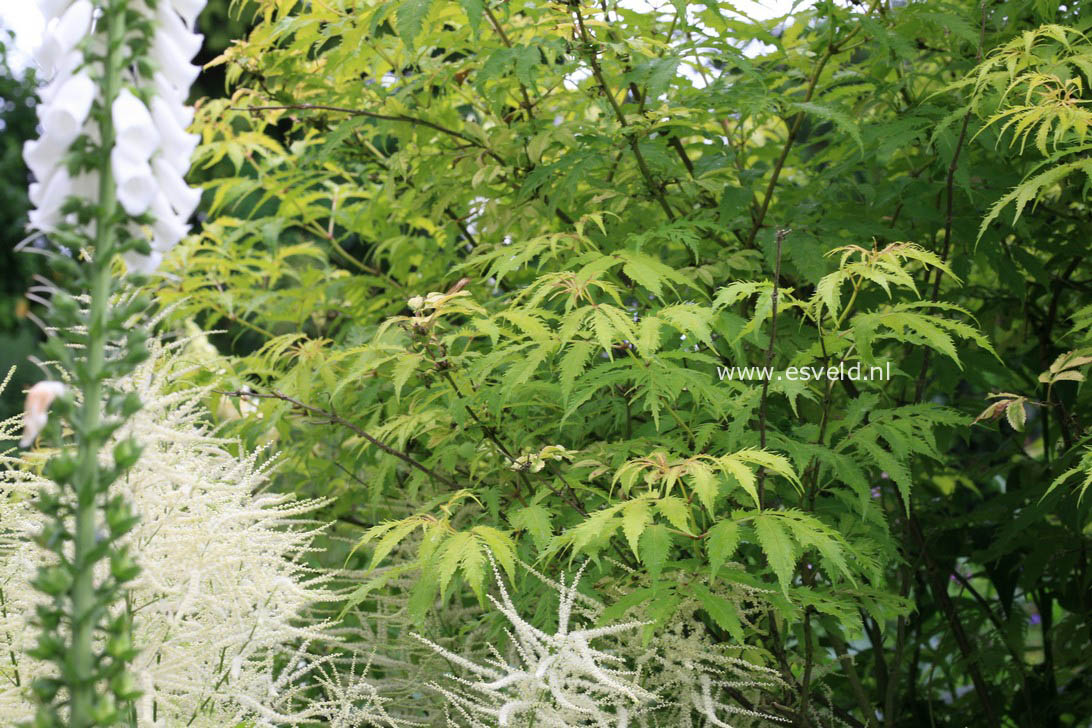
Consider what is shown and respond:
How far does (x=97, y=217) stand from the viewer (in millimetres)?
1299

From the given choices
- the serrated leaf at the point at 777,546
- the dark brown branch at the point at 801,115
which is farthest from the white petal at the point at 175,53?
the dark brown branch at the point at 801,115

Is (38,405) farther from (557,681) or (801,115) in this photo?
(801,115)

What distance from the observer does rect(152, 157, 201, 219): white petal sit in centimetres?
137

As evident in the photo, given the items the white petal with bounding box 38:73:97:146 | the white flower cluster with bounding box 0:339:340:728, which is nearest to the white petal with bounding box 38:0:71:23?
the white petal with bounding box 38:73:97:146

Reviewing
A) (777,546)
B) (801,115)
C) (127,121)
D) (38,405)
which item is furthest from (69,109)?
(801,115)

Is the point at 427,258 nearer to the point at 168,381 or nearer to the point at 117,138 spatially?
the point at 168,381

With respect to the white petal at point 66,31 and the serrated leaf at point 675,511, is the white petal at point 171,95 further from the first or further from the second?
the serrated leaf at point 675,511

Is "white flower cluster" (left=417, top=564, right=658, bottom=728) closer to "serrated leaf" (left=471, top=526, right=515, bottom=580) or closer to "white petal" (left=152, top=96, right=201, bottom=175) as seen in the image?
"serrated leaf" (left=471, top=526, right=515, bottom=580)

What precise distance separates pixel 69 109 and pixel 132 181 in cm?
11

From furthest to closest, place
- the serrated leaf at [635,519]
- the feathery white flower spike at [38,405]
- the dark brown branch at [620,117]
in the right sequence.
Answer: the dark brown branch at [620,117]
the serrated leaf at [635,519]
the feathery white flower spike at [38,405]

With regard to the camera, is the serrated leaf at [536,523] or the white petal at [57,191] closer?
the white petal at [57,191]

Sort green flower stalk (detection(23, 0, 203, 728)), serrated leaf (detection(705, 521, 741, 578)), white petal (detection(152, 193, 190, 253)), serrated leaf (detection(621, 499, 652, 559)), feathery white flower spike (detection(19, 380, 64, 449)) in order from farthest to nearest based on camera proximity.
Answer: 1. serrated leaf (detection(705, 521, 741, 578))
2. serrated leaf (detection(621, 499, 652, 559))
3. white petal (detection(152, 193, 190, 253))
4. green flower stalk (detection(23, 0, 203, 728))
5. feathery white flower spike (detection(19, 380, 64, 449))

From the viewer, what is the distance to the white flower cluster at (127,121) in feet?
4.22

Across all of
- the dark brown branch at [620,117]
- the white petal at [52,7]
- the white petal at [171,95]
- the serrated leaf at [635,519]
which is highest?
the dark brown branch at [620,117]
